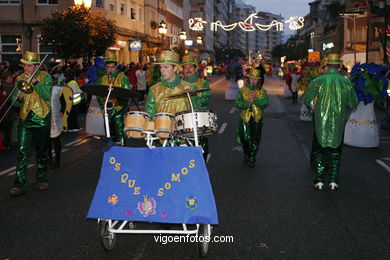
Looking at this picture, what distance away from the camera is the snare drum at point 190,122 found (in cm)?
501

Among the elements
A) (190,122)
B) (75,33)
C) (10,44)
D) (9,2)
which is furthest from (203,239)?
(9,2)

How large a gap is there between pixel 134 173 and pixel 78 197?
9.61ft

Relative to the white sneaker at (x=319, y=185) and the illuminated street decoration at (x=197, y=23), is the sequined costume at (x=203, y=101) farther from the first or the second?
the illuminated street decoration at (x=197, y=23)

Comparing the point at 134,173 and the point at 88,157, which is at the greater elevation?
the point at 134,173

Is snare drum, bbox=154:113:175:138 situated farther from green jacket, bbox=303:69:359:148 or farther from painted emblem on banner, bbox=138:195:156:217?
green jacket, bbox=303:69:359:148

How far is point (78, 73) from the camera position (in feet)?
67.2

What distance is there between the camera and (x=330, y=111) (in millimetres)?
7508

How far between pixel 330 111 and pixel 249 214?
87.3 inches

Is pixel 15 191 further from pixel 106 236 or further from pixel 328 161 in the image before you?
pixel 328 161

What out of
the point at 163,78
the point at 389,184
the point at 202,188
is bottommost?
the point at 389,184

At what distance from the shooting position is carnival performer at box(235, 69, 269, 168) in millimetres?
9109

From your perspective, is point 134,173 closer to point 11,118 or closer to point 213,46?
point 11,118

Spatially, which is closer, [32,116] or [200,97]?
[200,97]

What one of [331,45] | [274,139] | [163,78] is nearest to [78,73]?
[274,139]
